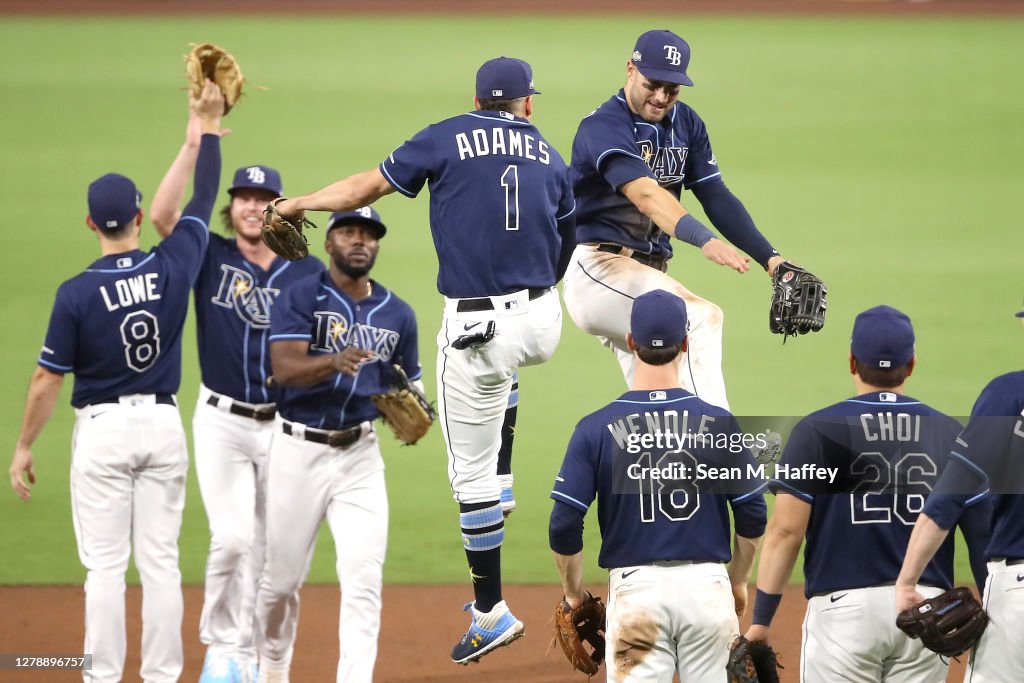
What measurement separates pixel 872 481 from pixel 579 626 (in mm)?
1366

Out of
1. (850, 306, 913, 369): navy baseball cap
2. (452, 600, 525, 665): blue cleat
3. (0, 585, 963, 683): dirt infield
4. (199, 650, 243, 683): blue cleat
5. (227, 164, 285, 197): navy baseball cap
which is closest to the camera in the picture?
(850, 306, 913, 369): navy baseball cap

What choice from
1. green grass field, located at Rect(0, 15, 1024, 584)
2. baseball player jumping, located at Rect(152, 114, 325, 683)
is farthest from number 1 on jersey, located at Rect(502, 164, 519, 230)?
green grass field, located at Rect(0, 15, 1024, 584)

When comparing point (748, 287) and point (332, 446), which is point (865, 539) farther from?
point (748, 287)

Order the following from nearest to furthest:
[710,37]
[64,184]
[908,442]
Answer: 1. [908,442]
2. [64,184]
3. [710,37]

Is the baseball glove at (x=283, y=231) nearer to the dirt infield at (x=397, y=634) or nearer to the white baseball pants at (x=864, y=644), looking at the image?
the white baseball pants at (x=864, y=644)

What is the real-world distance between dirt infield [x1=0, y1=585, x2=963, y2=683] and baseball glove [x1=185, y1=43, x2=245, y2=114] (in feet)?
9.18

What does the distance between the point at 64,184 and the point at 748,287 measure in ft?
26.4

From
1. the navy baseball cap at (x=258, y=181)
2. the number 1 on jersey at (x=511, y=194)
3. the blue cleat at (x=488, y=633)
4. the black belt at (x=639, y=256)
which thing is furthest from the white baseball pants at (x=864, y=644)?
the navy baseball cap at (x=258, y=181)

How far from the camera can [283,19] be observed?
25094 mm

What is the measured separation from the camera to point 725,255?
16.6 ft

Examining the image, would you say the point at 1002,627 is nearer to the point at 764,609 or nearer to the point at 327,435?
the point at 764,609

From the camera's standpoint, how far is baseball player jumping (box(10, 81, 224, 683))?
6.04m

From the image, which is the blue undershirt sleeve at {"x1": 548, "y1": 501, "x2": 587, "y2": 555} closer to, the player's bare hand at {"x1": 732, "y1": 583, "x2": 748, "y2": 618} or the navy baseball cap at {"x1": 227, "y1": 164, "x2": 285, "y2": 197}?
the player's bare hand at {"x1": 732, "y1": 583, "x2": 748, "y2": 618}

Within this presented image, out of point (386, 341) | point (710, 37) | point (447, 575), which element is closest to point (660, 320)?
point (386, 341)
